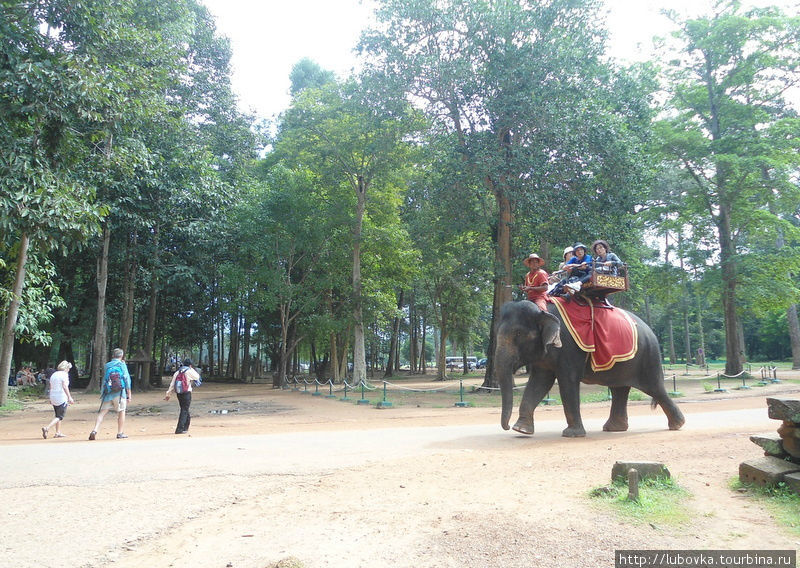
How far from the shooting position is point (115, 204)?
2630 cm

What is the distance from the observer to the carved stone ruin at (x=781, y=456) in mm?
5691

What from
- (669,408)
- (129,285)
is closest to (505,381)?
(669,408)

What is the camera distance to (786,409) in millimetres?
5781

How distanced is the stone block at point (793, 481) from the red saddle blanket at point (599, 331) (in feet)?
14.1

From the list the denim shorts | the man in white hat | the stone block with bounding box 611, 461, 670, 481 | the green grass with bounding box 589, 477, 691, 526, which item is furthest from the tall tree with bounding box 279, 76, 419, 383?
the green grass with bounding box 589, 477, 691, 526

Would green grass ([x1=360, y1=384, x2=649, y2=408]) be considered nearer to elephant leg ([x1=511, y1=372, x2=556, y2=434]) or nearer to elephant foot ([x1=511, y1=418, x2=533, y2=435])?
elephant leg ([x1=511, y1=372, x2=556, y2=434])

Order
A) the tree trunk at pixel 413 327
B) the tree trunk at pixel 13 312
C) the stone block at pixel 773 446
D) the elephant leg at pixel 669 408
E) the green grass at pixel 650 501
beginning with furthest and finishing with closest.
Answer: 1. the tree trunk at pixel 413 327
2. the tree trunk at pixel 13 312
3. the elephant leg at pixel 669 408
4. the stone block at pixel 773 446
5. the green grass at pixel 650 501

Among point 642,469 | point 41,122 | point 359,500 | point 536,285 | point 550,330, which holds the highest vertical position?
point 41,122

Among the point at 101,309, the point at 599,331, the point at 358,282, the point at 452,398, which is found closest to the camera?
the point at 599,331

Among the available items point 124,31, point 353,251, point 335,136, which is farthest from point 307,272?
point 124,31

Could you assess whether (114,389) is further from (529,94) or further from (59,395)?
(529,94)

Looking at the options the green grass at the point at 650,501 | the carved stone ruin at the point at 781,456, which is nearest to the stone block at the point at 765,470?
the carved stone ruin at the point at 781,456

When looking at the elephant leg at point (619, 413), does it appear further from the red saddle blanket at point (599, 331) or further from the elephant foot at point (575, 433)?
the elephant foot at point (575, 433)

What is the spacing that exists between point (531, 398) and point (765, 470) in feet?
14.9
